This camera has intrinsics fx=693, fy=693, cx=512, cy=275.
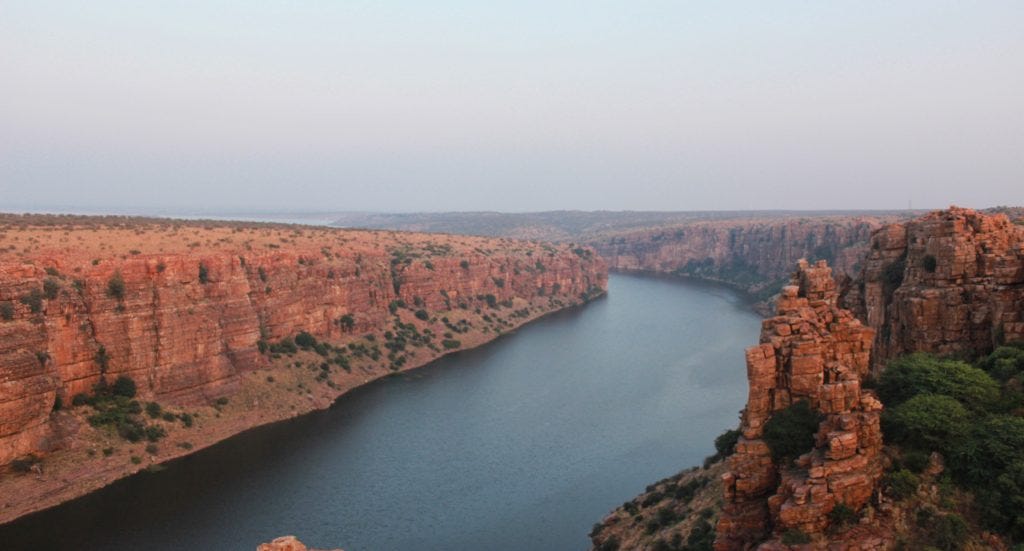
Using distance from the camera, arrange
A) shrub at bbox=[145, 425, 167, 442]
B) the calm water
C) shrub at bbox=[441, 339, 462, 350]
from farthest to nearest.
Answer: shrub at bbox=[441, 339, 462, 350]
shrub at bbox=[145, 425, 167, 442]
the calm water

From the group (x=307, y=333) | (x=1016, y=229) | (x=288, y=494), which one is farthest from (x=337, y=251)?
(x=1016, y=229)

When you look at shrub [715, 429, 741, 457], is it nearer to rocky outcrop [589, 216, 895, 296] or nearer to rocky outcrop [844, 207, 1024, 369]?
rocky outcrop [844, 207, 1024, 369]

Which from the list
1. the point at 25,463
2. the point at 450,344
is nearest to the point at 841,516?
the point at 25,463

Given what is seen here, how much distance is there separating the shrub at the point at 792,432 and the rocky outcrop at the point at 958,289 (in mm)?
8633

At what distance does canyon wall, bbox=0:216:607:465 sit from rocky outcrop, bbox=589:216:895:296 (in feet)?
220

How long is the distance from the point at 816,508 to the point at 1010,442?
201 inches

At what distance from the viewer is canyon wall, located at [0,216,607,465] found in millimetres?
36125

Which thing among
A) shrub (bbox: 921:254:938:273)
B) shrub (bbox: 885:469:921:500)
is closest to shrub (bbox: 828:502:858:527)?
shrub (bbox: 885:469:921:500)

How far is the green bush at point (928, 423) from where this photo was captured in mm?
16719

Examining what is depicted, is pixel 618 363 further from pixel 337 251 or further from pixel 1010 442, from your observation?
pixel 1010 442

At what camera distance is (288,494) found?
1467 inches

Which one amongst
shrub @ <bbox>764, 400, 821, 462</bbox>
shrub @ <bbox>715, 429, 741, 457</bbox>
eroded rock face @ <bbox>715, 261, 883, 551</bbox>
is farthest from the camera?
shrub @ <bbox>715, 429, 741, 457</bbox>

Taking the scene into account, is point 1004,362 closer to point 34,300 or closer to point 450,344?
point 34,300

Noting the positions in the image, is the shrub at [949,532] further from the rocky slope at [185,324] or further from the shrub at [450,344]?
the shrub at [450,344]
